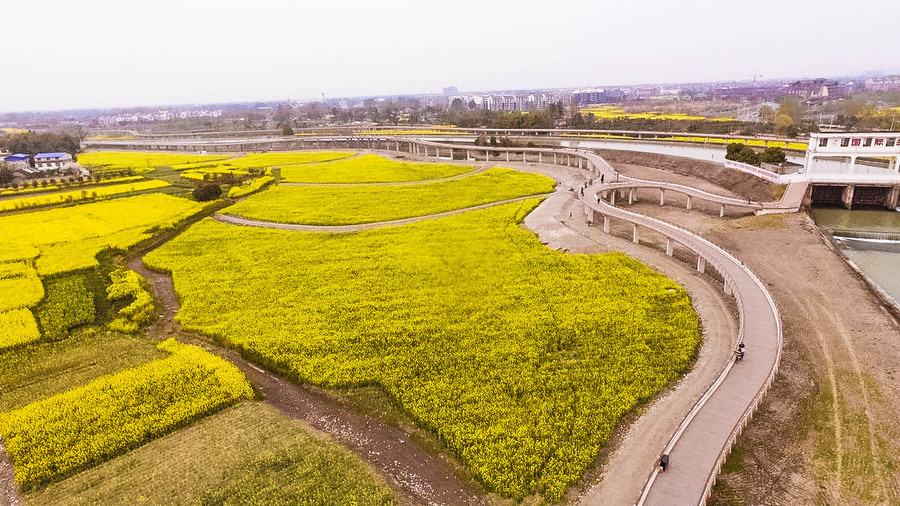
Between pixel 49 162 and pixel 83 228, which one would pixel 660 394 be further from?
pixel 49 162

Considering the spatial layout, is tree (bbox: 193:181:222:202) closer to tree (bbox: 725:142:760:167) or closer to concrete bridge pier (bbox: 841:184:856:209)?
tree (bbox: 725:142:760:167)

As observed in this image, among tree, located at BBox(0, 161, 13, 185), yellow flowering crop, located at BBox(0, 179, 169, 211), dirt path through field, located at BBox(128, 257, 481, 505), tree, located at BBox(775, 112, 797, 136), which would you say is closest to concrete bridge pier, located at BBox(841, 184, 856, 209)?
tree, located at BBox(775, 112, 797, 136)

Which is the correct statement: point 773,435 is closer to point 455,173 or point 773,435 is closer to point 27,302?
point 27,302

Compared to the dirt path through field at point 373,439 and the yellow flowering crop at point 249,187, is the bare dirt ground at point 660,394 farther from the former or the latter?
the yellow flowering crop at point 249,187

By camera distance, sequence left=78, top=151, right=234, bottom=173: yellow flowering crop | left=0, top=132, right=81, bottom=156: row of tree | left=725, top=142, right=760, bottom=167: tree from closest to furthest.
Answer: left=725, top=142, right=760, bottom=167: tree → left=78, top=151, right=234, bottom=173: yellow flowering crop → left=0, top=132, right=81, bottom=156: row of tree

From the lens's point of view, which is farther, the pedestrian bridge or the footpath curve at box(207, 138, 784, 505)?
the pedestrian bridge

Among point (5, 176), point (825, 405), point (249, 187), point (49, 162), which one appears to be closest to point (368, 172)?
point (249, 187)

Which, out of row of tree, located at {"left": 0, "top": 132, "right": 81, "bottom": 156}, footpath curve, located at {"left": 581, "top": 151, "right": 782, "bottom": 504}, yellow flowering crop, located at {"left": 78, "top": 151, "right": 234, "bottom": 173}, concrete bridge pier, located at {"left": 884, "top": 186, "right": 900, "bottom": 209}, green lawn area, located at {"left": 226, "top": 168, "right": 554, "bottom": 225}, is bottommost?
footpath curve, located at {"left": 581, "top": 151, "right": 782, "bottom": 504}
